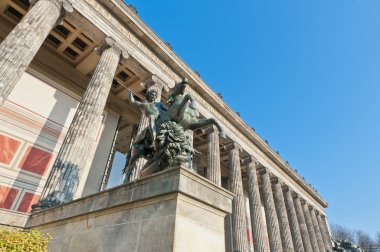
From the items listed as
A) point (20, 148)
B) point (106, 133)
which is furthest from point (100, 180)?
point (20, 148)

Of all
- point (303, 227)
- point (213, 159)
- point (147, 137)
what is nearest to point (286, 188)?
point (303, 227)

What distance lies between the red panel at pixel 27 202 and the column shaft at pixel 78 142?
450 cm

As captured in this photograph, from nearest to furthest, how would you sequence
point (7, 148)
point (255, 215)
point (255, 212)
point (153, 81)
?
1. point (7, 148)
2. point (153, 81)
3. point (255, 215)
4. point (255, 212)

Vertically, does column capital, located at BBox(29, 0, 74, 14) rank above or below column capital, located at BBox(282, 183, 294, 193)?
below

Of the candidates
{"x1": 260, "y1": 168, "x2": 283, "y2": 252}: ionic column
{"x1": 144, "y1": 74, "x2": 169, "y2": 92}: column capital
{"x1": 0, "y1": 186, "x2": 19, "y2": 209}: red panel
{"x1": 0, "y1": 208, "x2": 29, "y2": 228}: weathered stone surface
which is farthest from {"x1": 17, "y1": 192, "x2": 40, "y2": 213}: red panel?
{"x1": 260, "y1": 168, "x2": 283, "y2": 252}: ionic column

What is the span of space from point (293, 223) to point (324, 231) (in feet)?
39.1

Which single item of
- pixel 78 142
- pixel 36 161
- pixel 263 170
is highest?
pixel 263 170

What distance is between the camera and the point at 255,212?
19.7 metres

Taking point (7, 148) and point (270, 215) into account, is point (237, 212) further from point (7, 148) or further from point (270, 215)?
point (7, 148)

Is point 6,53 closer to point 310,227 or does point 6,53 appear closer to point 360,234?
point 310,227

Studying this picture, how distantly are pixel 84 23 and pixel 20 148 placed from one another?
716 cm

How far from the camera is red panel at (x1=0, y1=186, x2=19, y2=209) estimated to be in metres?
10.6

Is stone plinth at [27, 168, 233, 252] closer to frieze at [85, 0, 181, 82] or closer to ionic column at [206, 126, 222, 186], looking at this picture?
frieze at [85, 0, 181, 82]

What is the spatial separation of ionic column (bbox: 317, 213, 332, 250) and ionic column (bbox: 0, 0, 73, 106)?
37855mm
